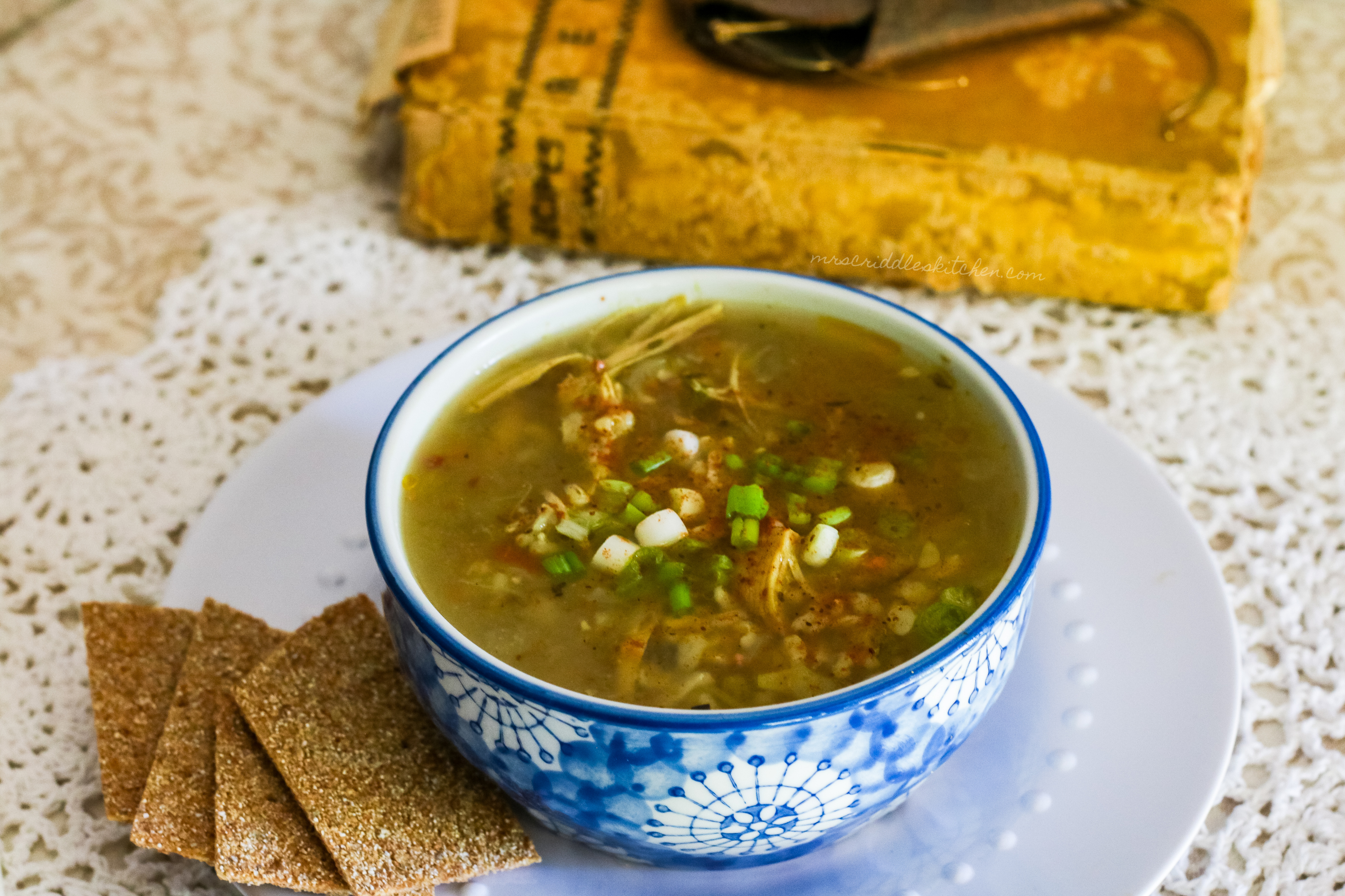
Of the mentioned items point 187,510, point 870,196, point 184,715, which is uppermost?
point 870,196

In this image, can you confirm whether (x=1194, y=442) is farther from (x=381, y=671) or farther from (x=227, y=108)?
(x=227, y=108)

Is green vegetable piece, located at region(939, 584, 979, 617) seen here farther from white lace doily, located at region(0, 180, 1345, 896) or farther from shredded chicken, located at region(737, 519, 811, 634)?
white lace doily, located at region(0, 180, 1345, 896)

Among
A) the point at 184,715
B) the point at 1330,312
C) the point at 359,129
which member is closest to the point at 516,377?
the point at 184,715

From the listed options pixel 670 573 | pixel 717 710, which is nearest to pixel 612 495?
pixel 670 573

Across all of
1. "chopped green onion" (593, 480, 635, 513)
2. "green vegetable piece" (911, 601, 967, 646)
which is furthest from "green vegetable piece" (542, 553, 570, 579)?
"green vegetable piece" (911, 601, 967, 646)

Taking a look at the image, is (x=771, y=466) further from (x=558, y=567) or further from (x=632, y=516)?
(x=558, y=567)

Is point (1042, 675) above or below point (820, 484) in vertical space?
below

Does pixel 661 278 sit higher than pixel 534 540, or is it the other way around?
pixel 661 278
